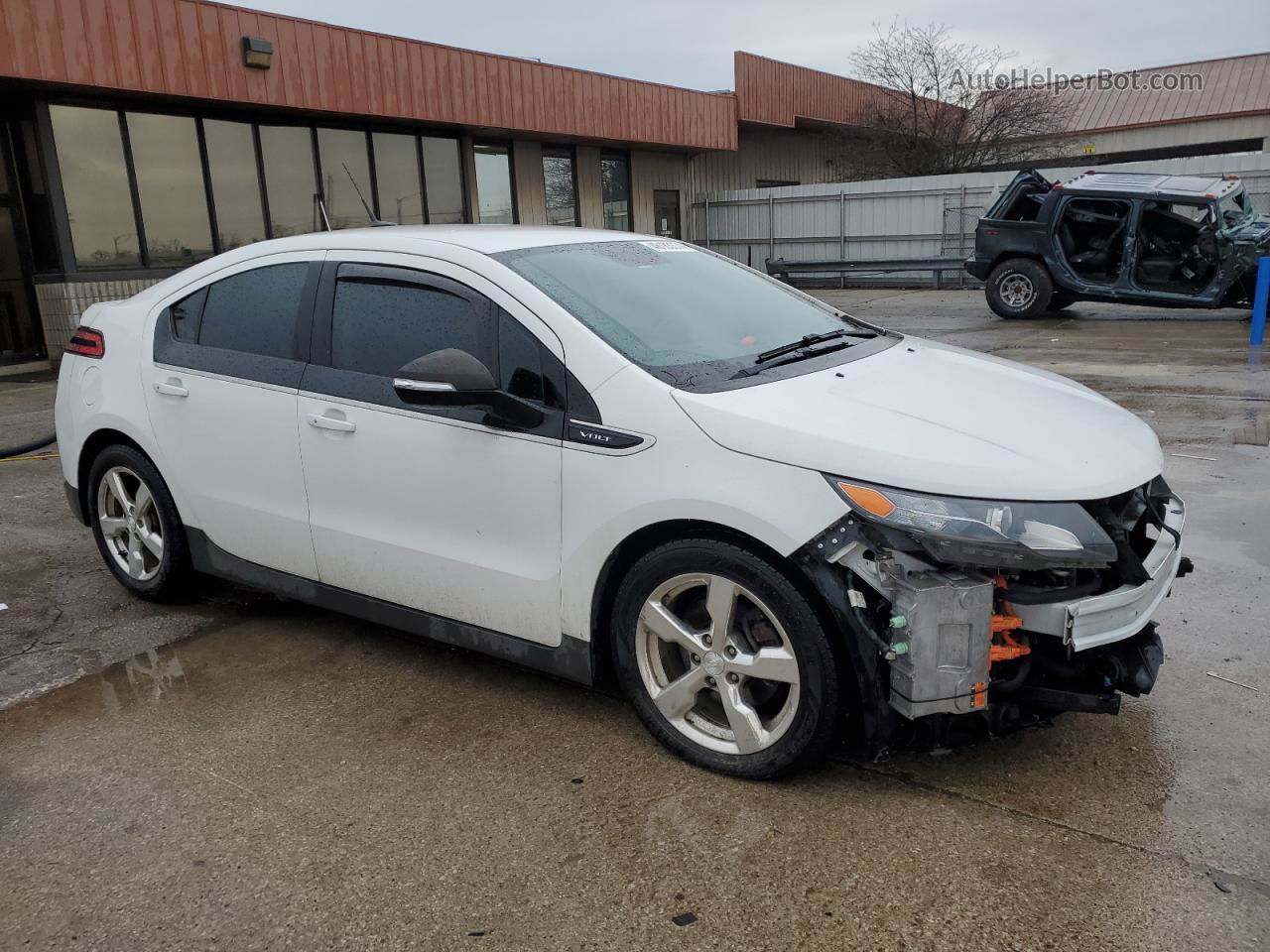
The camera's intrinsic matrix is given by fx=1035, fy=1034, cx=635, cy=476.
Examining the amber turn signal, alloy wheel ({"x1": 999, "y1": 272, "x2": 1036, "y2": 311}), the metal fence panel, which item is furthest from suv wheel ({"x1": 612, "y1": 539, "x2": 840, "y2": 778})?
the metal fence panel

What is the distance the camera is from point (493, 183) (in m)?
20.6

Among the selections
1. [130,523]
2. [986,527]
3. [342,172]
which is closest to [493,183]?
[342,172]

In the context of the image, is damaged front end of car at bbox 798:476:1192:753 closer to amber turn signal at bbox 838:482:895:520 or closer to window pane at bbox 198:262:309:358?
amber turn signal at bbox 838:482:895:520

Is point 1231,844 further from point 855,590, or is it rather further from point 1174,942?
point 855,590

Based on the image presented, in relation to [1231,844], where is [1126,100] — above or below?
above

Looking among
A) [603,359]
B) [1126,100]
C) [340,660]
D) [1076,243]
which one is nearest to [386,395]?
[603,359]

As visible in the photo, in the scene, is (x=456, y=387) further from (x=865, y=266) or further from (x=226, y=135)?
(x=865, y=266)

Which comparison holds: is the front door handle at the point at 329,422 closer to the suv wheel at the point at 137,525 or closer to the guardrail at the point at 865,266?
the suv wheel at the point at 137,525

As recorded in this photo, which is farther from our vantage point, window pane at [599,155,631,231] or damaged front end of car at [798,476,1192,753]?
window pane at [599,155,631,231]

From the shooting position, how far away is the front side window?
77.8ft

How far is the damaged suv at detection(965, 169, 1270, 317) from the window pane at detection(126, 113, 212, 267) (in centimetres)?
1148

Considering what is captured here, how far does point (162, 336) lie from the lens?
14.3 feet

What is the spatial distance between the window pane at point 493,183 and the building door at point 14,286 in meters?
8.23

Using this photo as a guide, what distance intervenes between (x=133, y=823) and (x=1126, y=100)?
113ft
